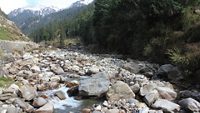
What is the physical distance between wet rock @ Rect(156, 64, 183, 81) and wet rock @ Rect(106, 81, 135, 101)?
346 inches

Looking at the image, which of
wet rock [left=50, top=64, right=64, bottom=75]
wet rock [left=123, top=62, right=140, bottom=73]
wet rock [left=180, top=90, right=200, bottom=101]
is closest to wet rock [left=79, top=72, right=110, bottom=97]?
wet rock [left=180, top=90, right=200, bottom=101]

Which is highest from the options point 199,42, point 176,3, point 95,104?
point 176,3

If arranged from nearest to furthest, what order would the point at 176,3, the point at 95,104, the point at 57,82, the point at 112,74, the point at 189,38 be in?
the point at 95,104
the point at 57,82
the point at 112,74
the point at 189,38
the point at 176,3

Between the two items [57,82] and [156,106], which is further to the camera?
[57,82]

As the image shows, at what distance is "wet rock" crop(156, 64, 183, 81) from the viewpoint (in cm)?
3306

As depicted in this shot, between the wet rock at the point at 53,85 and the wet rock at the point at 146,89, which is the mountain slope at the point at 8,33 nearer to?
the wet rock at the point at 53,85

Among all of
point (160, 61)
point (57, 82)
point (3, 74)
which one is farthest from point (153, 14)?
point (3, 74)

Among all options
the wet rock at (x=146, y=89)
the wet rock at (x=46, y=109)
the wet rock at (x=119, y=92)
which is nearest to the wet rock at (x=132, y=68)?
the wet rock at (x=146, y=89)

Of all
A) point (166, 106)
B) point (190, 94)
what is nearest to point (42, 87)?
point (166, 106)

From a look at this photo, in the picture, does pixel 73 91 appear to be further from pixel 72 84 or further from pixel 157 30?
pixel 157 30

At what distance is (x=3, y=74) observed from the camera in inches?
1140

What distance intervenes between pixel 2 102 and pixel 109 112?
261 inches

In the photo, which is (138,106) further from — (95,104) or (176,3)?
(176,3)

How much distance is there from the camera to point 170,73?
34000 mm
